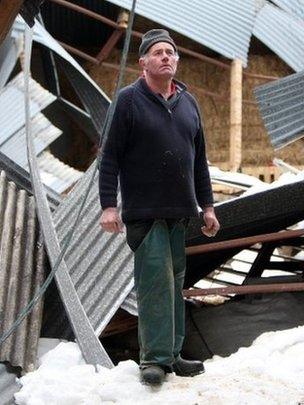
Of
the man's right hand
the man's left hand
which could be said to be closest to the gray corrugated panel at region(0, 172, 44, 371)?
the man's right hand

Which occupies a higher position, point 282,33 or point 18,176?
point 282,33

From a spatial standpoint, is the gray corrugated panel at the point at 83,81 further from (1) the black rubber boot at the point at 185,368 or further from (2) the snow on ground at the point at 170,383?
(1) the black rubber boot at the point at 185,368

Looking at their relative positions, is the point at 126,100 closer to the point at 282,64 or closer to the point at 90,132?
Result: the point at 90,132

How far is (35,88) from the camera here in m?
12.6

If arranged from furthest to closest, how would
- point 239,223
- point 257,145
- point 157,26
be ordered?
point 257,145 < point 157,26 < point 239,223

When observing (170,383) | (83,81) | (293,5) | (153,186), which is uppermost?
(293,5)

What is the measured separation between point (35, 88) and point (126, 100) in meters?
9.02

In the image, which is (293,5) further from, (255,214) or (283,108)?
(255,214)

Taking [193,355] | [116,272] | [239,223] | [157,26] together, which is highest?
[157,26]

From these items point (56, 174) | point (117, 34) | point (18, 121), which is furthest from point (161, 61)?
point (117, 34)

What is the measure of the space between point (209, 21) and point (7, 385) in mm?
11288

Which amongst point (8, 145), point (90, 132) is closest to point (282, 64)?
point (90, 132)

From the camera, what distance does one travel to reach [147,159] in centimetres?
380

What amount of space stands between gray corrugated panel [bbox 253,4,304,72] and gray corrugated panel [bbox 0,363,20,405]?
11.1 metres
